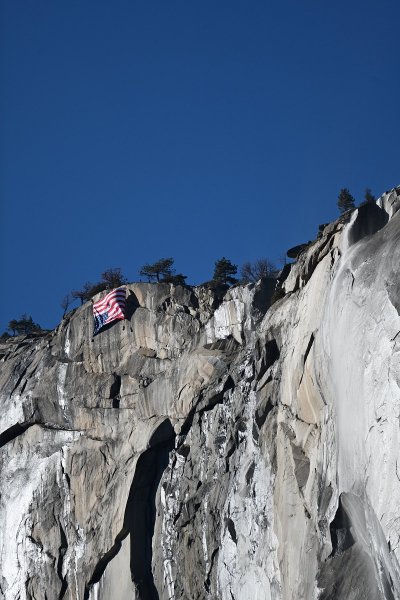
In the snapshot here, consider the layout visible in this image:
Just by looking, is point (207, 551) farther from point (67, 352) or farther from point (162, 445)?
point (67, 352)

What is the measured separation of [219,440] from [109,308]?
1369 centimetres

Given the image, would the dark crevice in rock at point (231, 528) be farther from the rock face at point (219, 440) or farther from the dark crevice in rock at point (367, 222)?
the dark crevice in rock at point (367, 222)

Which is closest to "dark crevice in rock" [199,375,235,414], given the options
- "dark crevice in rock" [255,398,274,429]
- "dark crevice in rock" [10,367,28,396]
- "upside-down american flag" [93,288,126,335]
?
"dark crevice in rock" [255,398,274,429]

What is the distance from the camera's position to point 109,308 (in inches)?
2184

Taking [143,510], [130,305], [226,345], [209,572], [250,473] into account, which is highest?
[130,305]

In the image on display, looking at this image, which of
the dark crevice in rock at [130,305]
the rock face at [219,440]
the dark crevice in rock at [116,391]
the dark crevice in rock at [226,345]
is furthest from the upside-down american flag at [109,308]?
the dark crevice in rock at [226,345]

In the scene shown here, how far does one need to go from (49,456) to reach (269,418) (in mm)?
18298

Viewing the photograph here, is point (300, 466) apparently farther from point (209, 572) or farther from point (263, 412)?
point (209, 572)

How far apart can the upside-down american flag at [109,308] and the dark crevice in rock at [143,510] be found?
26.9 ft

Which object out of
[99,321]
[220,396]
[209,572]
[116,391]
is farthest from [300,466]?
[99,321]

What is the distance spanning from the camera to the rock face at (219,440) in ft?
96.7

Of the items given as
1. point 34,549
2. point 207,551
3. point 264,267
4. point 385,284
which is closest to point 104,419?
point 34,549

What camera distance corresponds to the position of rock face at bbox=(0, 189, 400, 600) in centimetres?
2948

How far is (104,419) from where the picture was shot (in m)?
52.8
